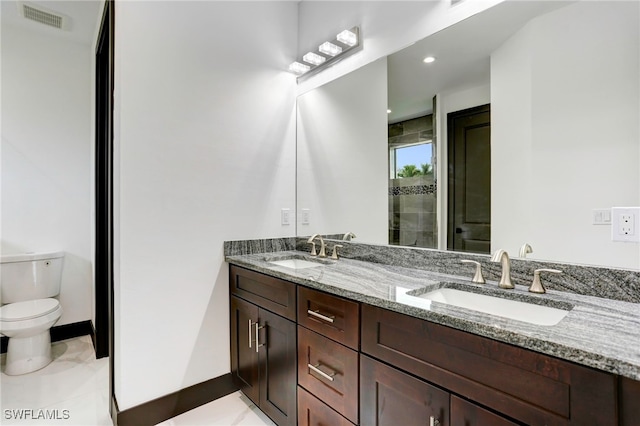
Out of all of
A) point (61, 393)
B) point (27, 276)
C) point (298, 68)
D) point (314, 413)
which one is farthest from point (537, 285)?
point (27, 276)

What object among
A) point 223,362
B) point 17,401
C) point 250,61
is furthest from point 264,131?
point 17,401

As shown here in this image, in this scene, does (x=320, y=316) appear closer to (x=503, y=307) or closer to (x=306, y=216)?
(x=503, y=307)

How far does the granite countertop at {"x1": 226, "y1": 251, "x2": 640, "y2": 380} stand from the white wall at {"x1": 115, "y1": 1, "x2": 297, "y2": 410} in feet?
1.93

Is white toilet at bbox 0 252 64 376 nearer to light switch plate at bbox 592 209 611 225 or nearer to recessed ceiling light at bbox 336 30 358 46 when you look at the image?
recessed ceiling light at bbox 336 30 358 46

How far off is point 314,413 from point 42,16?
3.35m

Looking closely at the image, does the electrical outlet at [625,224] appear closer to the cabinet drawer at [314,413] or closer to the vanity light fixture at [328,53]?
the cabinet drawer at [314,413]

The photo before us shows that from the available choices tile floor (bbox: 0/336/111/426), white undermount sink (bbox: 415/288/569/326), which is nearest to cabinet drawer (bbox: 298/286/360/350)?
white undermount sink (bbox: 415/288/569/326)

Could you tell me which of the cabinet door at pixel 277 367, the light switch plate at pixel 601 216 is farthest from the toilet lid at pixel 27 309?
the light switch plate at pixel 601 216

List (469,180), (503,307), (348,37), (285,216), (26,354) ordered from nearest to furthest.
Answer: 1. (503,307)
2. (469,180)
3. (348,37)
4. (26,354)
5. (285,216)

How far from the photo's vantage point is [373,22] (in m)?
1.87

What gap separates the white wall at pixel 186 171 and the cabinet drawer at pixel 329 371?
82 cm

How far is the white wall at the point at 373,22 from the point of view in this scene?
154cm

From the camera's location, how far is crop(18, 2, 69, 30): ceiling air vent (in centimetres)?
230

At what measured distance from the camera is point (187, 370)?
1855mm
